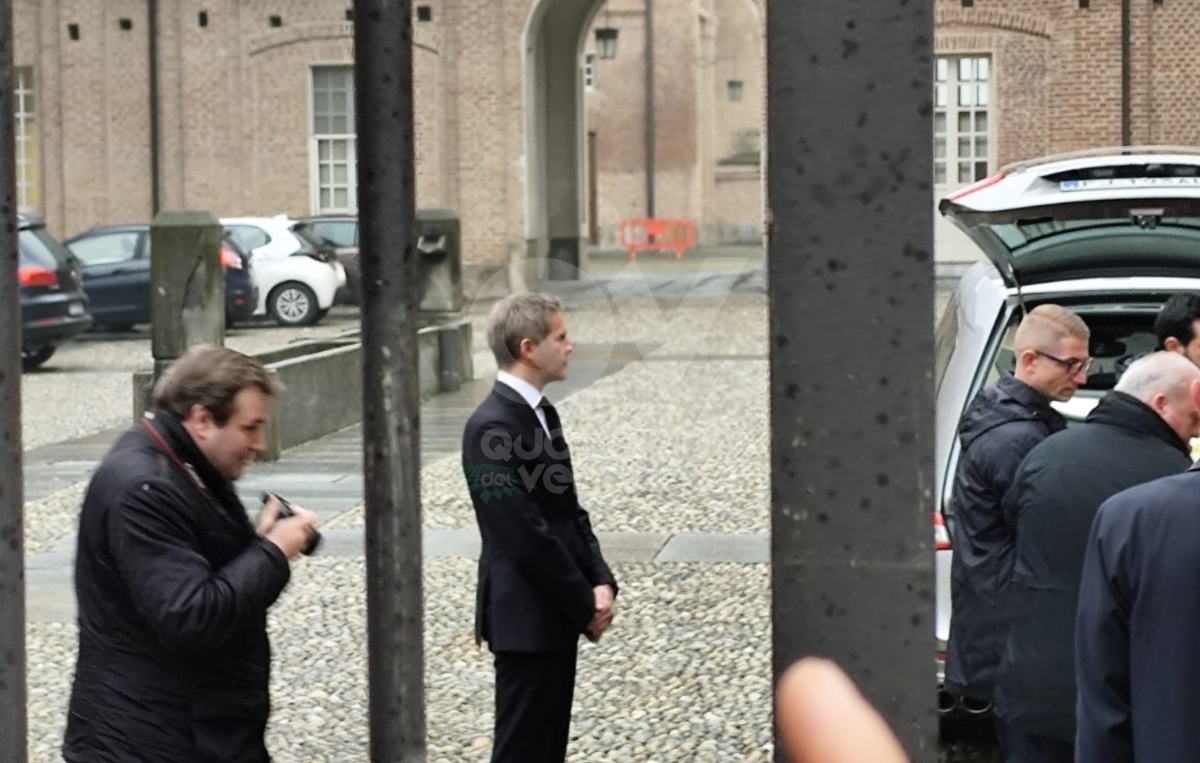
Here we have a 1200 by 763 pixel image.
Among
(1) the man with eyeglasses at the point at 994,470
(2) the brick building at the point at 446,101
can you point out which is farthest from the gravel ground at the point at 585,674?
(2) the brick building at the point at 446,101

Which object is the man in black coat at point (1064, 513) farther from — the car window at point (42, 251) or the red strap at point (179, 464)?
the car window at point (42, 251)

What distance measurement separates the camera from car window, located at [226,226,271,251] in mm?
27984

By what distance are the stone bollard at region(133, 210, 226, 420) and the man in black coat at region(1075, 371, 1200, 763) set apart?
12037 mm

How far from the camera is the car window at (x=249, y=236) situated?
2798 centimetres

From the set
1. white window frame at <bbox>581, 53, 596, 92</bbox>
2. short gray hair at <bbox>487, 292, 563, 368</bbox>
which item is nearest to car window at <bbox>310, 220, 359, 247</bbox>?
white window frame at <bbox>581, 53, 596, 92</bbox>

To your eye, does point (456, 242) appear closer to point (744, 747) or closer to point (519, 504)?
point (744, 747)

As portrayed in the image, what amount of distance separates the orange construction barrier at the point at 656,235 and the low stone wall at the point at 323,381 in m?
28.1

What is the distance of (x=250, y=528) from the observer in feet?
13.6

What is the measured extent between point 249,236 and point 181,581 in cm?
2486

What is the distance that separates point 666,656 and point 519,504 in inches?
126

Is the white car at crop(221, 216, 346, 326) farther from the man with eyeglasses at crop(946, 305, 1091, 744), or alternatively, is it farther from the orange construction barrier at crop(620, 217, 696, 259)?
the man with eyeglasses at crop(946, 305, 1091, 744)

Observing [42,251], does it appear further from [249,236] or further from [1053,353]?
[1053,353]

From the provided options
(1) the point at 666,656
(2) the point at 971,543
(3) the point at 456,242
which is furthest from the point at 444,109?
(2) the point at 971,543

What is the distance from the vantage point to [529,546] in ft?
17.2
